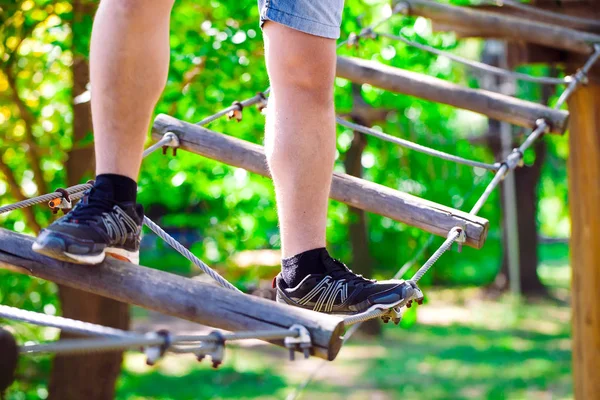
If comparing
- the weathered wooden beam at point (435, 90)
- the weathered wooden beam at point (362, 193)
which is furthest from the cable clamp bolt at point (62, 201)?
the weathered wooden beam at point (435, 90)

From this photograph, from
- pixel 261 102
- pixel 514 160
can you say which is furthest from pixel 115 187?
pixel 514 160

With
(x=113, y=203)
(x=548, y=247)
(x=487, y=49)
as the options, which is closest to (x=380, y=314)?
(x=113, y=203)

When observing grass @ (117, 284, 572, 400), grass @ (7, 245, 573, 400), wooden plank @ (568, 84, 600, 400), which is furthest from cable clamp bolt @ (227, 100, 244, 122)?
grass @ (117, 284, 572, 400)

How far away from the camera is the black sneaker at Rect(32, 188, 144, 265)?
1.32 metres

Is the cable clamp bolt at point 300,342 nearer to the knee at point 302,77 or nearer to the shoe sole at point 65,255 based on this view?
the shoe sole at point 65,255

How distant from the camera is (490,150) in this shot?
11508mm

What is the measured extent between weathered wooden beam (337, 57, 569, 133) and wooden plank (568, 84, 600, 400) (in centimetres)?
63

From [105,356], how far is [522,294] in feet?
25.6

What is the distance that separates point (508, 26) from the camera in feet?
11.4

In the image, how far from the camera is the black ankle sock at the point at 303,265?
163 cm

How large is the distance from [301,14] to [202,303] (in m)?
0.57

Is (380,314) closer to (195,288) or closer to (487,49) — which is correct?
(195,288)

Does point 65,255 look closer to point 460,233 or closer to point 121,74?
point 121,74

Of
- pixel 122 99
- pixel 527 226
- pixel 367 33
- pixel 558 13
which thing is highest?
pixel 527 226
